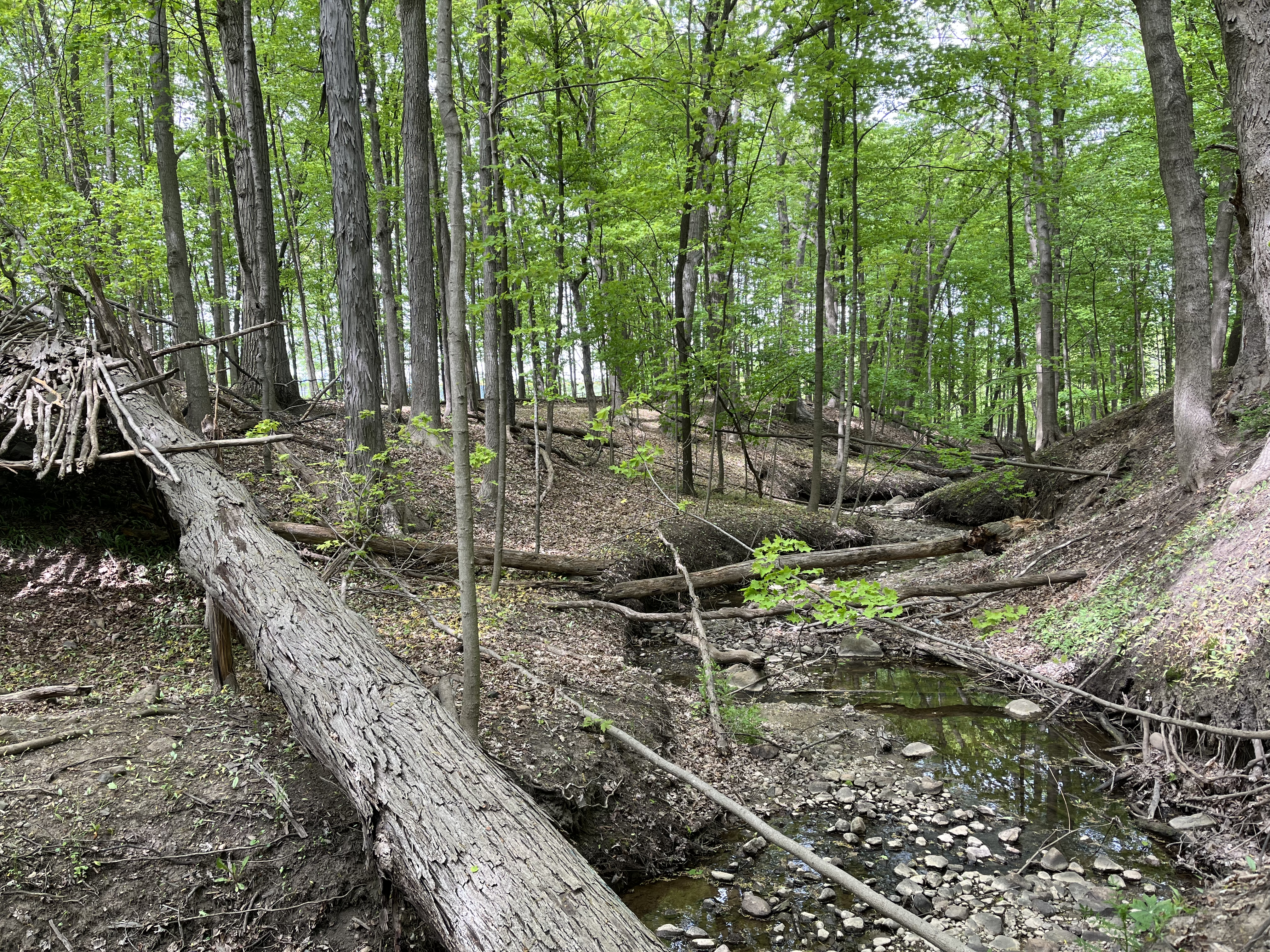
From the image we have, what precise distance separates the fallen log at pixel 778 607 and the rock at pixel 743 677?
0.15m

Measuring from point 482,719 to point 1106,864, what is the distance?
390 cm

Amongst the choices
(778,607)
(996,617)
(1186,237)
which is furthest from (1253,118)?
(778,607)

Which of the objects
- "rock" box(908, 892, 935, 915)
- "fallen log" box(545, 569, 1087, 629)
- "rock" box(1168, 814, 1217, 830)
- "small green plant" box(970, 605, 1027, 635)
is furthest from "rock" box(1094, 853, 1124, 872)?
"fallen log" box(545, 569, 1087, 629)

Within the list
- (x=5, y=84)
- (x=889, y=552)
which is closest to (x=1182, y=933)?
(x=889, y=552)

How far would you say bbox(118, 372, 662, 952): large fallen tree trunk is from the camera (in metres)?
2.42

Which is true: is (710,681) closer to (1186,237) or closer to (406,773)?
(406,773)

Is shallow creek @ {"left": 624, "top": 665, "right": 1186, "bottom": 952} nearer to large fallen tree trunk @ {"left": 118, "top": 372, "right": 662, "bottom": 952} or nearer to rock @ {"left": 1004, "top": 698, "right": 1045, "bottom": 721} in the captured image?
rock @ {"left": 1004, "top": 698, "right": 1045, "bottom": 721}

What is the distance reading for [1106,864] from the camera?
12.6 ft

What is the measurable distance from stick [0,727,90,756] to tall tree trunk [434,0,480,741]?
211cm

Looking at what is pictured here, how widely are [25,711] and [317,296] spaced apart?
19946 millimetres

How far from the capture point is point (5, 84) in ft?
44.6

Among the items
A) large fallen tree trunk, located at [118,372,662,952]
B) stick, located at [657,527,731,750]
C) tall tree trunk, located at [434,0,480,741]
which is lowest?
stick, located at [657,527,731,750]

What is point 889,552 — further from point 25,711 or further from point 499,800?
point 25,711

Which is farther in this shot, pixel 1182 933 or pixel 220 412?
pixel 220 412
